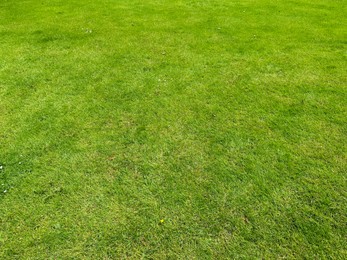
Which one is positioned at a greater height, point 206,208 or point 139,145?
point 139,145

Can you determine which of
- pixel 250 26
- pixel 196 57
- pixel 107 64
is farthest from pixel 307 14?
pixel 107 64

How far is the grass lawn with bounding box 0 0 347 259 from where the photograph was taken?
123 inches

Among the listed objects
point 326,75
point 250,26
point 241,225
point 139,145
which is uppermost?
point 250,26

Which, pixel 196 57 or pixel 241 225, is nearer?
pixel 241 225

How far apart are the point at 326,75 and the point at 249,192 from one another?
3.63 meters

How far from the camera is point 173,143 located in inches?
168

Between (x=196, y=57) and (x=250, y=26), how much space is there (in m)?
2.57

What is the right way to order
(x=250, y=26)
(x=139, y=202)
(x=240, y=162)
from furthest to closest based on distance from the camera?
(x=250, y=26) → (x=240, y=162) → (x=139, y=202)

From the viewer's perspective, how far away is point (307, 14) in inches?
351

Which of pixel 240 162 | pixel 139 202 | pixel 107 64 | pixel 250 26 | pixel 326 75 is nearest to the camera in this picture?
pixel 139 202

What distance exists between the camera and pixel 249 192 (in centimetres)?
355

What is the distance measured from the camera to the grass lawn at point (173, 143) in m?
3.13

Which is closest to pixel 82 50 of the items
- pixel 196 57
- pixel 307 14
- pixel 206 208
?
pixel 196 57

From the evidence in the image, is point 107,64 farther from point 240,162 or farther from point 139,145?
point 240,162
